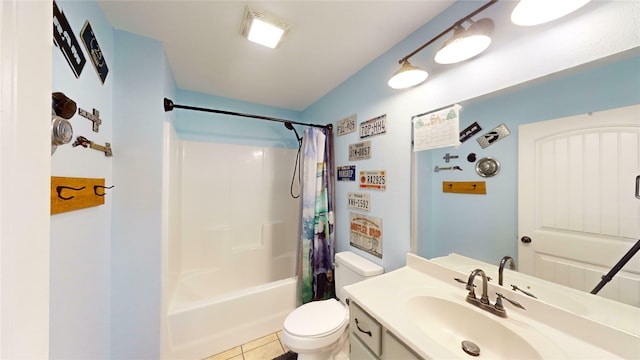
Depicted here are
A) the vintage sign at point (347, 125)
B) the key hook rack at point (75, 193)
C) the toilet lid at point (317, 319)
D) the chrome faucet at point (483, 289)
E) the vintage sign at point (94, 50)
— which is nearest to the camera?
the key hook rack at point (75, 193)

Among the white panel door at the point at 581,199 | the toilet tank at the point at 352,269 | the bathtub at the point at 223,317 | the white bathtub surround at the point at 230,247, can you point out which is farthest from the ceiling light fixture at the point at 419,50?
the bathtub at the point at 223,317

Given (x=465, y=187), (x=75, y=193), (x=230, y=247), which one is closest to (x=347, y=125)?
(x=465, y=187)

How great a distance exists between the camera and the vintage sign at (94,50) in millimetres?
971

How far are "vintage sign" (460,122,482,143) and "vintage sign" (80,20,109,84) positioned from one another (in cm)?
188

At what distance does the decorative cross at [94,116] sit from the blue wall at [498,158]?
171 cm

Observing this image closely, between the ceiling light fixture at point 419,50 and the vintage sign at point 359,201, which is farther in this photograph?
the vintage sign at point 359,201

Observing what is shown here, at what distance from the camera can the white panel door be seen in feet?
2.21

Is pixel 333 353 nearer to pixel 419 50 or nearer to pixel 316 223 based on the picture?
pixel 316 223

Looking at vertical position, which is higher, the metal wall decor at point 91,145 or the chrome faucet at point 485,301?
the metal wall decor at point 91,145

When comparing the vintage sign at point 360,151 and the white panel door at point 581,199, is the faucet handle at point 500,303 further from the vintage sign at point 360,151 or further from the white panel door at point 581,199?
the vintage sign at point 360,151

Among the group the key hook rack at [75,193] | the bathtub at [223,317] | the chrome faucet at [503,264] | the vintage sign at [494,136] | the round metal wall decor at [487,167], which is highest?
the vintage sign at [494,136]

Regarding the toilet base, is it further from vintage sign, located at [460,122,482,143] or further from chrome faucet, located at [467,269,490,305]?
vintage sign, located at [460,122,482,143]

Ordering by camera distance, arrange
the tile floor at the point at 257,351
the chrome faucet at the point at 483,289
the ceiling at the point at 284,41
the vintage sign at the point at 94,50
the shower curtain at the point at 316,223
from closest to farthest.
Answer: the chrome faucet at the point at 483,289, the vintage sign at the point at 94,50, the ceiling at the point at 284,41, the tile floor at the point at 257,351, the shower curtain at the point at 316,223

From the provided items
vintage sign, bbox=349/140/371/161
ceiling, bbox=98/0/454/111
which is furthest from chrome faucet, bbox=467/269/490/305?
ceiling, bbox=98/0/454/111
